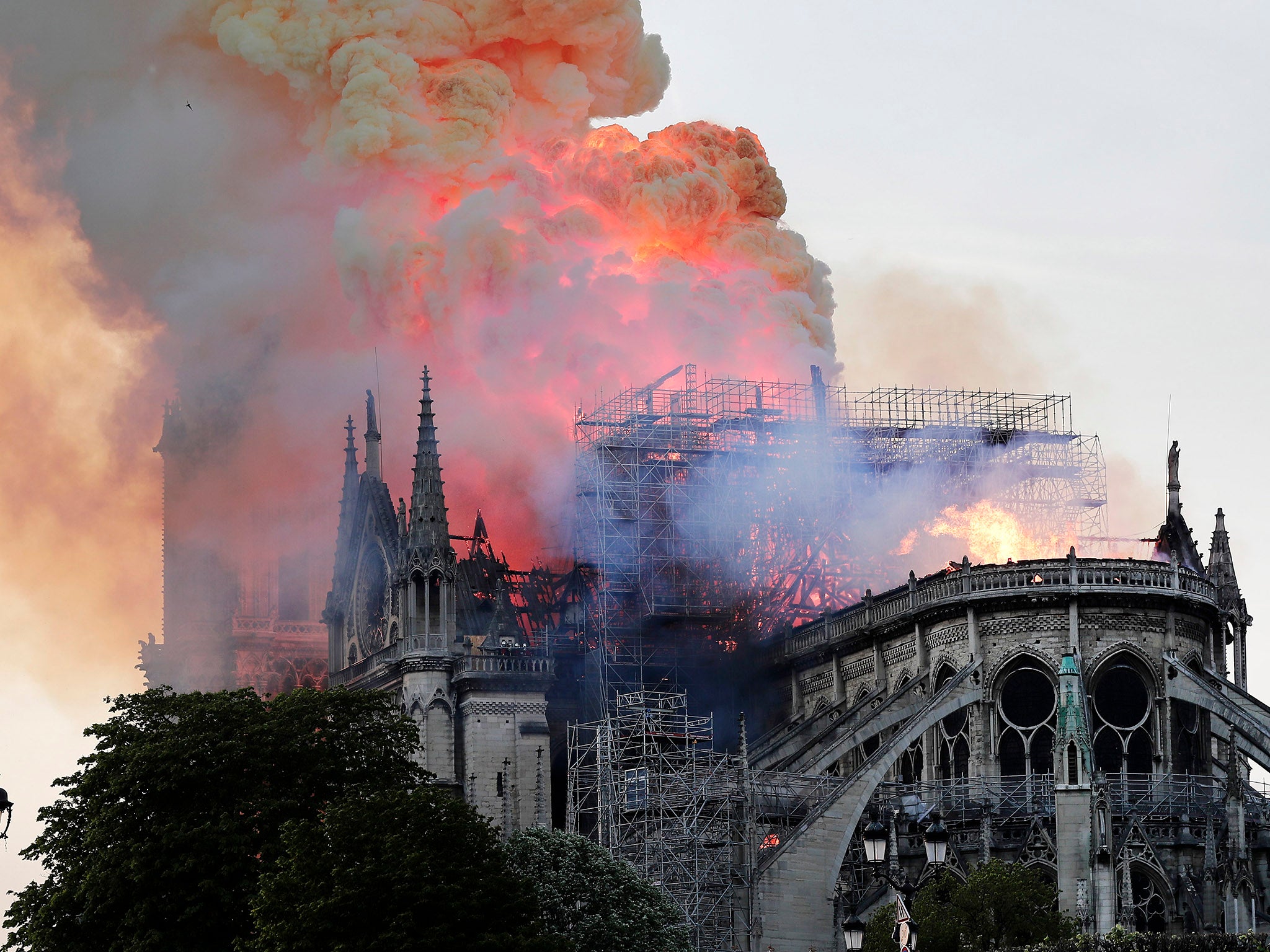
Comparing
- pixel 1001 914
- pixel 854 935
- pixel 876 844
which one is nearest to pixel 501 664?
pixel 1001 914

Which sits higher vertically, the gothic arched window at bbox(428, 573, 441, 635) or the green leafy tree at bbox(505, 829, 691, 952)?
the gothic arched window at bbox(428, 573, 441, 635)

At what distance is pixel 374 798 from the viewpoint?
63688mm

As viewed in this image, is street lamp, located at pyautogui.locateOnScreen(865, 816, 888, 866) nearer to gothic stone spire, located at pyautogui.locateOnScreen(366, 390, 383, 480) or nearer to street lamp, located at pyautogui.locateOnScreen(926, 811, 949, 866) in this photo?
street lamp, located at pyautogui.locateOnScreen(926, 811, 949, 866)

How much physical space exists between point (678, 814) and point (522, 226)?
28.2m

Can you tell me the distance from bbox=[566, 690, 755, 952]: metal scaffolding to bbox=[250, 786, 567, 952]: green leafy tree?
41.2ft

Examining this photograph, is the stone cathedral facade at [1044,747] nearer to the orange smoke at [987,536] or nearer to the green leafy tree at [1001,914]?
the green leafy tree at [1001,914]

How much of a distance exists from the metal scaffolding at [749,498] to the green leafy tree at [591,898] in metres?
20.3

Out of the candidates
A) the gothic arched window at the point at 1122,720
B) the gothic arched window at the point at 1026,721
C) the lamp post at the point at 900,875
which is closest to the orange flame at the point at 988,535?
the gothic arched window at the point at 1026,721

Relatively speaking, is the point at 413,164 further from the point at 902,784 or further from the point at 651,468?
the point at 902,784

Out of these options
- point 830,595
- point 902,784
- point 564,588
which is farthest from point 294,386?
point 902,784

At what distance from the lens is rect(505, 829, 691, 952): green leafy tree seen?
67562 millimetres

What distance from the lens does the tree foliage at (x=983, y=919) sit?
212ft

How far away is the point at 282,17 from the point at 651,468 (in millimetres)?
23922

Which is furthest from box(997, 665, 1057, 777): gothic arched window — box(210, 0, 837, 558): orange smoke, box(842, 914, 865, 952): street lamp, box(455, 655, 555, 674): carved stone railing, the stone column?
box(842, 914, 865, 952): street lamp
